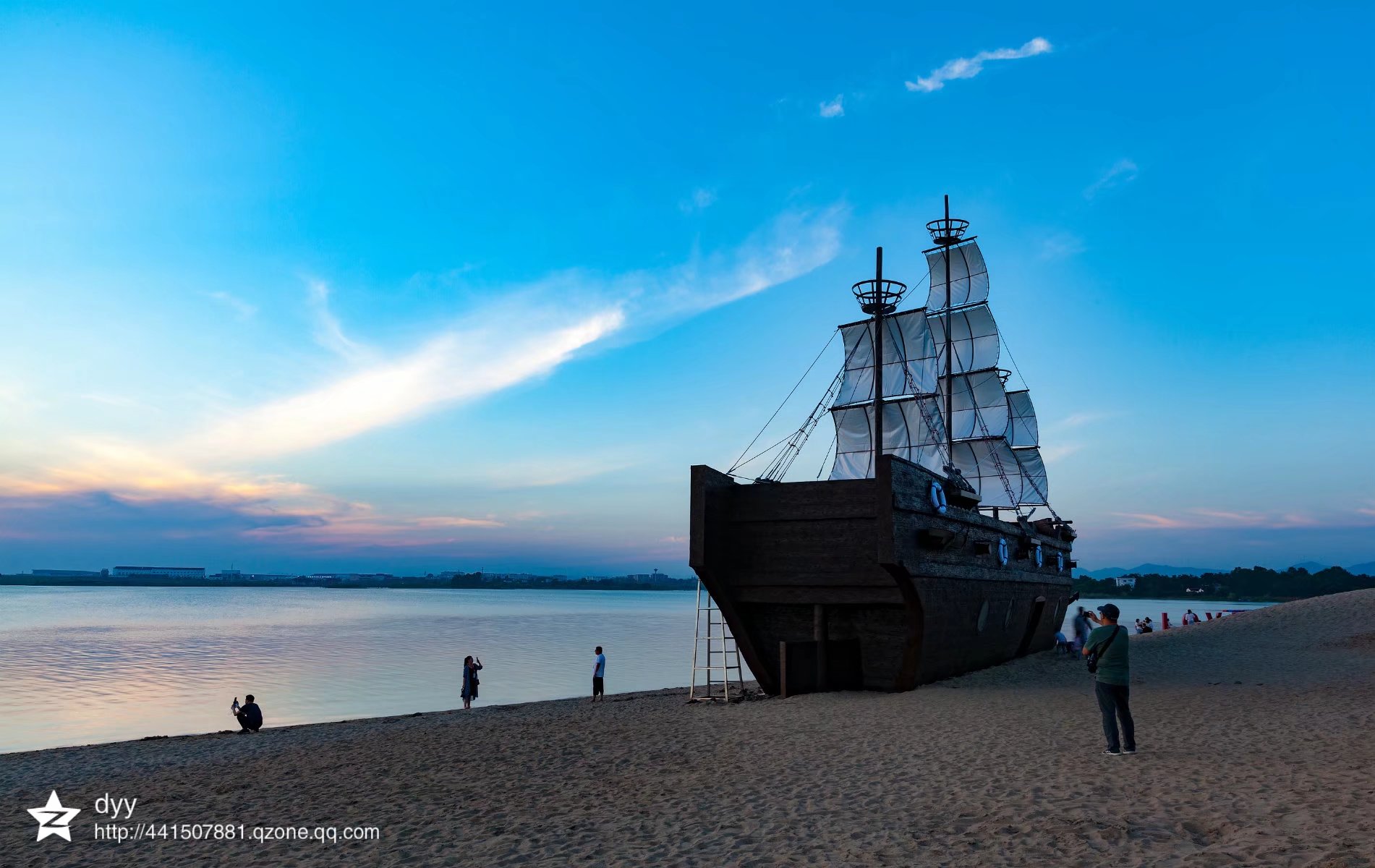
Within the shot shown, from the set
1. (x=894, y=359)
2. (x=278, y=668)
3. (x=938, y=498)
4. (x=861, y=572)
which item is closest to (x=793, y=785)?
(x=861, y=572)

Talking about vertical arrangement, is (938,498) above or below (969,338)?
below

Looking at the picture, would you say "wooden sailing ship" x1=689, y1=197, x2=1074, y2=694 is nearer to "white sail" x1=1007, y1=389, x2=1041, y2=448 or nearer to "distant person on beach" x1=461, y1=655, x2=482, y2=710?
"distant person on beach" x1=461, y1=655, x2=482, y2=710

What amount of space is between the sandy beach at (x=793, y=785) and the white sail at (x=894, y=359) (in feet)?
52.4

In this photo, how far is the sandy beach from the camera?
698 cm

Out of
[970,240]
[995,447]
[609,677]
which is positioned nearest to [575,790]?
[609,677]

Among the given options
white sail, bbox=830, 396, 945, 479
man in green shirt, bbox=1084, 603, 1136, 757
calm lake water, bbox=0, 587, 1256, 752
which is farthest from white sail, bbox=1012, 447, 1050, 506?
man in green shirt, bbox=1084, 603, 1136, 757

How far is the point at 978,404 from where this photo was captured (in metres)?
41.1

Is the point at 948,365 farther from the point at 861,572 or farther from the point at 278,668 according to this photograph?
the point at 278,668

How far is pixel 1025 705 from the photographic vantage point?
15523 mm

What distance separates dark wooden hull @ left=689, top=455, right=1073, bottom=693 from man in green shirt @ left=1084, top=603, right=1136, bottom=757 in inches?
273

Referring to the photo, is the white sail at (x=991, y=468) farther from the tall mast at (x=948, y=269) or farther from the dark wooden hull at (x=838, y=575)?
the dark wooden hull at (x=838, y=575)

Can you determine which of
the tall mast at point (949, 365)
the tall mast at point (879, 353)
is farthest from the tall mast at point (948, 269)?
the tall mast at point (879, 353)

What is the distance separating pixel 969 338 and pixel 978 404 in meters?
3.39

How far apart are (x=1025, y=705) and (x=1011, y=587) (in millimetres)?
10435
